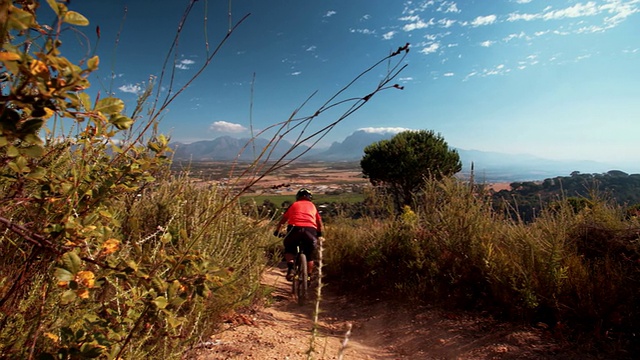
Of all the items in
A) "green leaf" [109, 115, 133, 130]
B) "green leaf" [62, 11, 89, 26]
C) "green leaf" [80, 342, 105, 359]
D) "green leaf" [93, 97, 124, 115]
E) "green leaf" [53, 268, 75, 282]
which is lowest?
"green leaf" [80, 342, 105, 359]

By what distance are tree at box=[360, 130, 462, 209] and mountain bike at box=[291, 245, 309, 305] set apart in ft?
45.5

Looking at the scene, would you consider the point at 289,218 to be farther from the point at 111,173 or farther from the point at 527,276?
the point at 111,173

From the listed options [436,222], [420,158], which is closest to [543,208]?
[436,222]

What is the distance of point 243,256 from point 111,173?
2471mm

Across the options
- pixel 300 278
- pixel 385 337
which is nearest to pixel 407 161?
pixel 300 278

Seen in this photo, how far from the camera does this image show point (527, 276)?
3795 mm

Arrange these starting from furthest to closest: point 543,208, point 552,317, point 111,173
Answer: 1. point 543,208
2. point 552,317
3. point 111,173

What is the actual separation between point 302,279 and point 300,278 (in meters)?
0.08

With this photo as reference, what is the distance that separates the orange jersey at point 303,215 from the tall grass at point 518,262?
1.24 m

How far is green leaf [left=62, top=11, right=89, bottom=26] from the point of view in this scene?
77 cm

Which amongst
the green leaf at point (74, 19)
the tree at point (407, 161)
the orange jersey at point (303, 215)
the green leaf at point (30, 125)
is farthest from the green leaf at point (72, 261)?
the tree at point (407, 161)

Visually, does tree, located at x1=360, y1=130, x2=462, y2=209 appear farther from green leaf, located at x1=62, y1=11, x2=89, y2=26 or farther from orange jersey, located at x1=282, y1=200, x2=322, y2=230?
green leaf, located at x1=62, y1=11, x2=89, y2=26

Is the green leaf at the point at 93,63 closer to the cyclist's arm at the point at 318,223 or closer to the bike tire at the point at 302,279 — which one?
the bike tire at the point at 302,279

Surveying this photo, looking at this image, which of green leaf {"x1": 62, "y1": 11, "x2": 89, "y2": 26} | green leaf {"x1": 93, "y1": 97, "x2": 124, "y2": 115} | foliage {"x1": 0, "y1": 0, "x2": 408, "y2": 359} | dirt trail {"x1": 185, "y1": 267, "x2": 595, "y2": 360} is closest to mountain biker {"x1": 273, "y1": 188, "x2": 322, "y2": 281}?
dirt trail {"x1": 185, "y1": 267, "x2": 595, "y2": 360}
